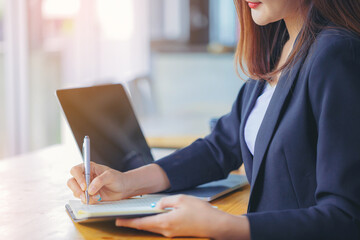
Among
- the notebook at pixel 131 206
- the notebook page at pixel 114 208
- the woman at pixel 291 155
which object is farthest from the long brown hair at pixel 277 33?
the notebook page at pixel 114 208

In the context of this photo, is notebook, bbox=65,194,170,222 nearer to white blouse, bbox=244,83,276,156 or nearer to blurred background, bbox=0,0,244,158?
white blouse, bbox=244,83,276,156

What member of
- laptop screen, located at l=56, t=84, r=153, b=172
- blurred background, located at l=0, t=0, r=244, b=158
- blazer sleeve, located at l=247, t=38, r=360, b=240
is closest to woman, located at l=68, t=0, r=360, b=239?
blazer sleeve, located at l=247, t=38, r=360, b=240

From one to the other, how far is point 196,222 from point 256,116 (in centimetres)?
39

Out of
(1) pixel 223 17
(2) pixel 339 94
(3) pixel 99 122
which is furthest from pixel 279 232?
(1) pixel 223 17

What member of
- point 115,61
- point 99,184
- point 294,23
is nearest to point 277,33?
point 294,23

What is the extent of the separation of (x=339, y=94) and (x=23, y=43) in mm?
3221

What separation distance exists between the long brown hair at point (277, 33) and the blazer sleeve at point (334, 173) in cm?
12

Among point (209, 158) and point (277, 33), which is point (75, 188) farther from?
point (277, 33)

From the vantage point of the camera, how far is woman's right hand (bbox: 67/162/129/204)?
110 cm

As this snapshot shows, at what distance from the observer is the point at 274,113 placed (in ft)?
3.50

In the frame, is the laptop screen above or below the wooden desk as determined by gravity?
above

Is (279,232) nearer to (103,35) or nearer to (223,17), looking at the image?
(103,35)

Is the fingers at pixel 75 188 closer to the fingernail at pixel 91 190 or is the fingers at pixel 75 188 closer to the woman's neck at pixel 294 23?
the fingernail at pixel 91 190

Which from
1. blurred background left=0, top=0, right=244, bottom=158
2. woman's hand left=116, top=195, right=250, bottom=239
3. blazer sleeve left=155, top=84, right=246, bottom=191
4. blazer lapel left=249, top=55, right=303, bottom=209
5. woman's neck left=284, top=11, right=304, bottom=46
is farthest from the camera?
blurred background left=0, top=0, right=244, bottom=158
